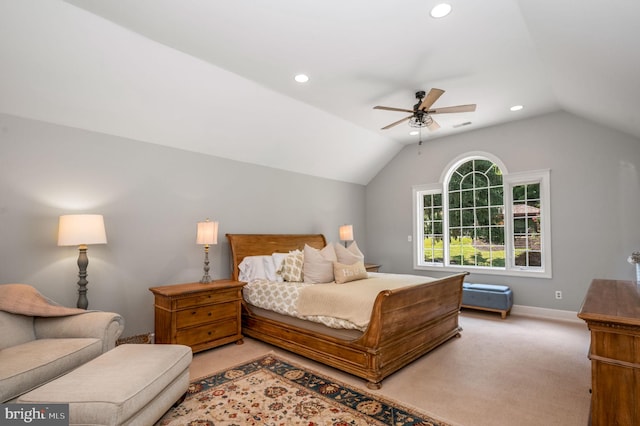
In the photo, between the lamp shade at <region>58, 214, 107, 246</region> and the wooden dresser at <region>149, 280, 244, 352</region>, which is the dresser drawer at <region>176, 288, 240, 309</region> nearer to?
the wooden dresser at <region>149, 280, 244, 352</region>

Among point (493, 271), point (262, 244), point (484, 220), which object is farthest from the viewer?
point (484, 220)

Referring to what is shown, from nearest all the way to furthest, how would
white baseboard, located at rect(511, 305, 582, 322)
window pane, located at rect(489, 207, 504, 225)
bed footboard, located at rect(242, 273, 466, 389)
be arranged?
bed footboard, located at rect(242, 273, 466, 389) < white baseboard, located at rect(511, 305, 582, 322) < window pane, located at rect(489, 207, 504, 225)

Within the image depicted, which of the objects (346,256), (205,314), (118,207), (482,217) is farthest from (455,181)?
(118,207)

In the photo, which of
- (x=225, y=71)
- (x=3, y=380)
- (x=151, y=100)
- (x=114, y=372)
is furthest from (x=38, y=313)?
(x=225, y=71)

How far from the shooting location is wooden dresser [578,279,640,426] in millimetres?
1587

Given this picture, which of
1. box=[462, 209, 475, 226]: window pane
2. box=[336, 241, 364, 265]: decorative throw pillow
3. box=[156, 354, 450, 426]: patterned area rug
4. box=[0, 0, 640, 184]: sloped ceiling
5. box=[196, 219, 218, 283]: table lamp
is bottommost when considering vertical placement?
box=[156, 354, 450, 426]: patterned area rug

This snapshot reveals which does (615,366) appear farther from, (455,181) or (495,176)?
(455,181)

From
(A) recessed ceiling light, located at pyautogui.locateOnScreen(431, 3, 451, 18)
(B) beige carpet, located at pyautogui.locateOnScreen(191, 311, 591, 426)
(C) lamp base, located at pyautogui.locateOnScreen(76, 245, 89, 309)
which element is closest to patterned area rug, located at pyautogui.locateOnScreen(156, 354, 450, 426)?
(B) beige carpet, located at pyautogui.locateOnScreen(191, 311, 591, 426)

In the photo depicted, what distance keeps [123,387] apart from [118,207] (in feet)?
7.36

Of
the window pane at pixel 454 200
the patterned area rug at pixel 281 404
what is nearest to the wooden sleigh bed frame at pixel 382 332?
the patterned area rug at pixel 281 404

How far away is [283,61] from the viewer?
3260 millimetres

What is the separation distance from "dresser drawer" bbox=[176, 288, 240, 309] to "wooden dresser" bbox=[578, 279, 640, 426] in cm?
325

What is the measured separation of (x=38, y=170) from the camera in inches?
120

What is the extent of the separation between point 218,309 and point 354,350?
167 centimetres
